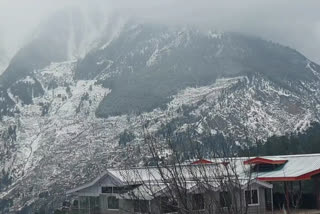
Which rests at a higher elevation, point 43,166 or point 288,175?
point 43,166

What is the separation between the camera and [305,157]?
137ft

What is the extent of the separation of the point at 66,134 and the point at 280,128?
72338 mm

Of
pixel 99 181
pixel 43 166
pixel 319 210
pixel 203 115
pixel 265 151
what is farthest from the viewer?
pixel 203 115

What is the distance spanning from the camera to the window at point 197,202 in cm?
1018

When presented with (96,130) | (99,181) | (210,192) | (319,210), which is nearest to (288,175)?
(319,210)

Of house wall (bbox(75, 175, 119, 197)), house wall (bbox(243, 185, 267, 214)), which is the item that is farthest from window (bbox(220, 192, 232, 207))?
house wall (bbox(75, 175, 119, 197))

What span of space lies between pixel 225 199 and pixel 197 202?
1.87ft

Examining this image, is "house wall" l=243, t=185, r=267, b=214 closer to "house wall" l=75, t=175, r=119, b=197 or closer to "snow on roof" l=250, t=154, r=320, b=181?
"snow on roof" l=250, t=154, r=320, b=181

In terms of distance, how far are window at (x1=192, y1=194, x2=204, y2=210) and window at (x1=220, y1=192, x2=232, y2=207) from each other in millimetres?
392

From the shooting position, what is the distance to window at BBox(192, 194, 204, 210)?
33.4 feet

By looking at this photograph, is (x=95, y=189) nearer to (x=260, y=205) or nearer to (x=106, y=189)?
(x=106, y=189)

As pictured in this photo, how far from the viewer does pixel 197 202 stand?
1039 centimetres

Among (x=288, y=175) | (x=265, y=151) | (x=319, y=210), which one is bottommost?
(x=319, y=210)

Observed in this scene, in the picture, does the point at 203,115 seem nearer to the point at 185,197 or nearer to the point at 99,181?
the point at 99,181
